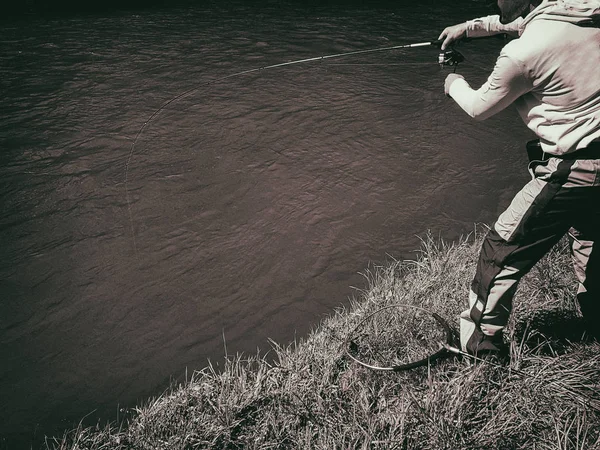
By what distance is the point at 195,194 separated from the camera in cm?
441

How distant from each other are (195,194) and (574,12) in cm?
329

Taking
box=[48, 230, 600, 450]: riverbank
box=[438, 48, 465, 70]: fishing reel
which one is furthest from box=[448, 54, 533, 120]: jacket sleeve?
box=[48, 230, 600, 450]: riverbank

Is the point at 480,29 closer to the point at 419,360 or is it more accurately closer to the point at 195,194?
the point at 419,360

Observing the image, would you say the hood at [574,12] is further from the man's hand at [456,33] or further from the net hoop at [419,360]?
the net hoop at [419,360]

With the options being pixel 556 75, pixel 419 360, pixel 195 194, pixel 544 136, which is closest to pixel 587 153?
pixel 544 136

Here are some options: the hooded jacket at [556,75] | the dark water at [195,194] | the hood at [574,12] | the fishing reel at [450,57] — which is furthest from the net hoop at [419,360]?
the hood at [574,12]

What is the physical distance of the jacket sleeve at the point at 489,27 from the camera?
7.51ft

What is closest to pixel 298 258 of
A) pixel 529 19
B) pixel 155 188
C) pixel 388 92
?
pixel 155 188

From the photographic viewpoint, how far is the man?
1.71 meters

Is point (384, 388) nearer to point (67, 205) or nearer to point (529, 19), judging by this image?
point (529, 19)

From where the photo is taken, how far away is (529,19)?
1.86 m

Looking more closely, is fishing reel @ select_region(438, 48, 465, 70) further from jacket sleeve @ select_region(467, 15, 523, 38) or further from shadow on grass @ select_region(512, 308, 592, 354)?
shadow on grass @ select_region(512, 308, 592, 354)

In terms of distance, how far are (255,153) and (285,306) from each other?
2.16m

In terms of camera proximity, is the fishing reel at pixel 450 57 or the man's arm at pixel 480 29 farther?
the fishing reel at pixel 450 57
